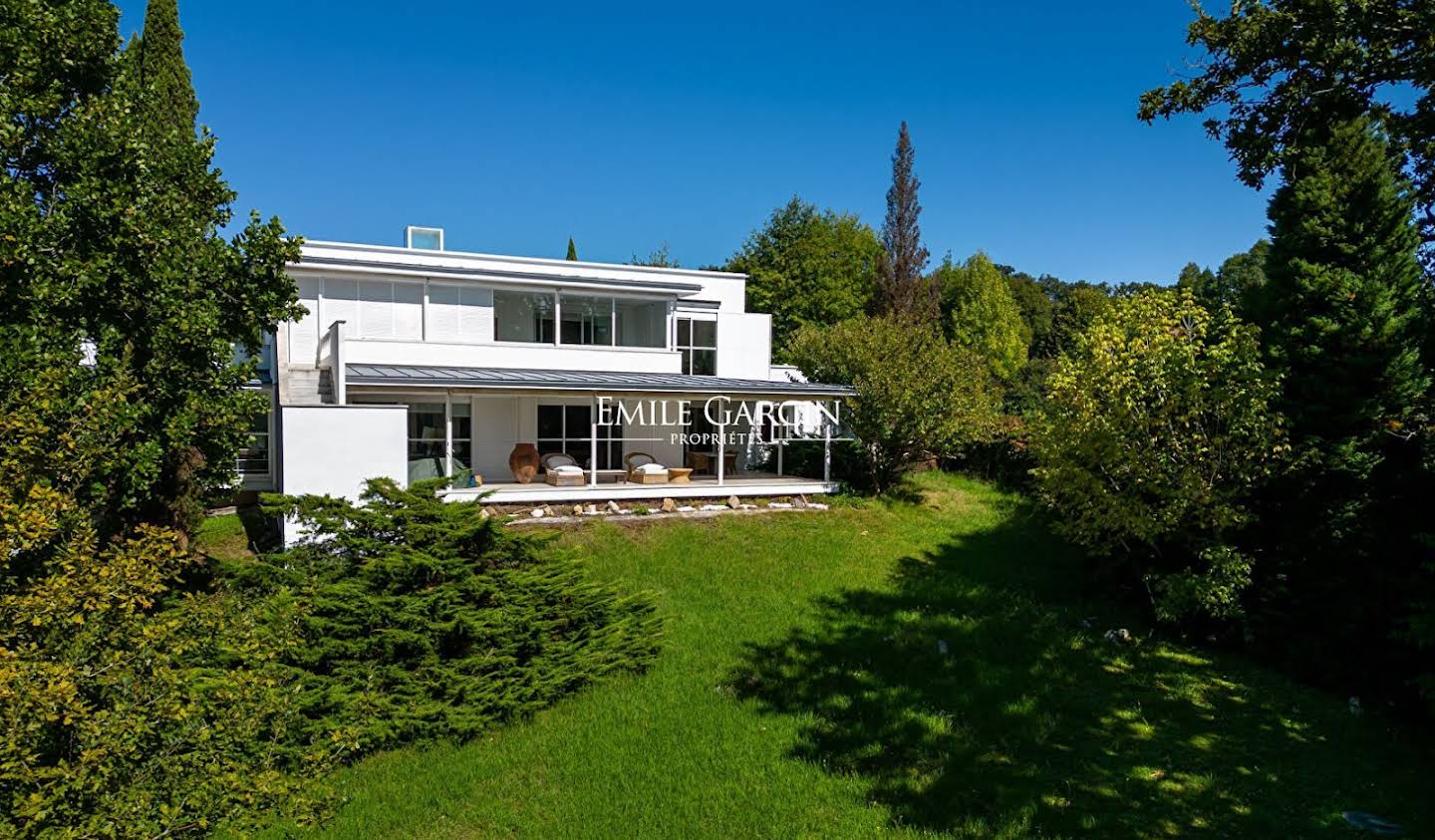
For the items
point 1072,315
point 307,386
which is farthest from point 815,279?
point 307,386

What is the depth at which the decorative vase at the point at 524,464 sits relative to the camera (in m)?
20.2

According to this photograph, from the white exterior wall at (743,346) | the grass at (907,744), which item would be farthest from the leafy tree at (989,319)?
the grass at (907,744)

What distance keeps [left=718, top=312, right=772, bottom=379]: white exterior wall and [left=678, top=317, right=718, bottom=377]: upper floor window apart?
28 centimetres

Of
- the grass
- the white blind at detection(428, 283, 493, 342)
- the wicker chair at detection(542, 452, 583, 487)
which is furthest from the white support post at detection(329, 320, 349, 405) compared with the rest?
the grass

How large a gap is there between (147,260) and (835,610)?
39.8 feet

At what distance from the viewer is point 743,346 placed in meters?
Answer: 26.2

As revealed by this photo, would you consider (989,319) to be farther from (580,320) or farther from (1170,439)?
(1170,439)

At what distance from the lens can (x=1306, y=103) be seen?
7.32 metres

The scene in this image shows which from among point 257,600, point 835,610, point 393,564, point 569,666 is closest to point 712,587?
point 835,610

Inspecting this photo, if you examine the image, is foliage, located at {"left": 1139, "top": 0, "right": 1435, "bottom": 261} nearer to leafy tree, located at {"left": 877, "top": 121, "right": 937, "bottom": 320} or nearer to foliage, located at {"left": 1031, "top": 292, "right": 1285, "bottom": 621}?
foliage, located at {"left": 1031, "top": 292, "right": 1285, "bottom": 621}

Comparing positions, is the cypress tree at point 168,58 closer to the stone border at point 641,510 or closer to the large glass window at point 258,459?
the large glass window at point 258,459

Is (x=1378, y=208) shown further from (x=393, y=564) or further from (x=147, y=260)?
(x=147, y=260)

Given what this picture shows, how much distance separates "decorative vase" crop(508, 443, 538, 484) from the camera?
2020 centimetres

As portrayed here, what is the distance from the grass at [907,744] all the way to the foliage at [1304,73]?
6331mm
